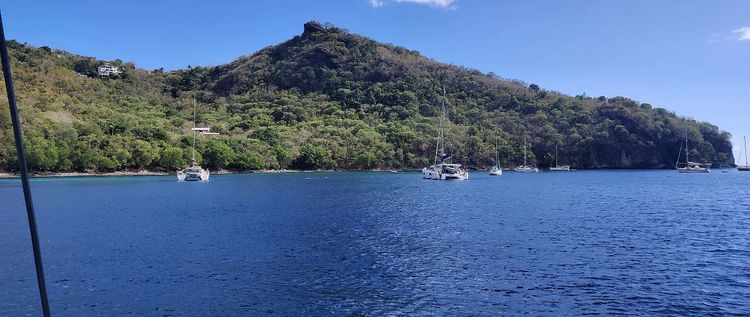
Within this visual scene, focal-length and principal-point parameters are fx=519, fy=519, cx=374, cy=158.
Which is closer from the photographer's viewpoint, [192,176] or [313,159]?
[192,176]

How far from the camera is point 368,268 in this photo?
2588cm

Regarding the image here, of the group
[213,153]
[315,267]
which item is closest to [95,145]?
[213,153]

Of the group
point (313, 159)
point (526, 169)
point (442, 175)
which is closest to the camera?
point (442, 175)

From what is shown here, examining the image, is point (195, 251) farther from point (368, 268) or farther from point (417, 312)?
point (417, 312)

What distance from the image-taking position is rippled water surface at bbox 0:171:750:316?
20.1 metres

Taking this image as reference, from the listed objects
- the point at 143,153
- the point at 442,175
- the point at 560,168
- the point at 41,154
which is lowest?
the point at 560,168

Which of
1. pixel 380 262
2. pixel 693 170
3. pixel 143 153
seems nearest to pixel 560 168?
pixel 693 170

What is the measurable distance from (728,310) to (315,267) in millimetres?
17539

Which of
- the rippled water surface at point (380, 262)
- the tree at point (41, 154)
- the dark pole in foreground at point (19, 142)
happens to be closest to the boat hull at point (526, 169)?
the rippled water surface at point (380, 262)

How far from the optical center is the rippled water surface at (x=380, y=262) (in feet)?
65.9

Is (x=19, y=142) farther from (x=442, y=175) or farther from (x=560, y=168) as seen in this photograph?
(x=560, y=168)

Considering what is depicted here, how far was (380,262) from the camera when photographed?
1072 inches

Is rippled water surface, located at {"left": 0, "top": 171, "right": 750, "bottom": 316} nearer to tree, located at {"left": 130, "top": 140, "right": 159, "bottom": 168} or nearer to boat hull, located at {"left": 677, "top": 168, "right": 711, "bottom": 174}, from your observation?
tree, located at {"left": 130, "top": 140, "right": 159, "bottom": 168}

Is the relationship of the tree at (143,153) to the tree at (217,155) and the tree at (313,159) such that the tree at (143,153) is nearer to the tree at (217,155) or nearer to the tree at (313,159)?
the tree at (217,155)
